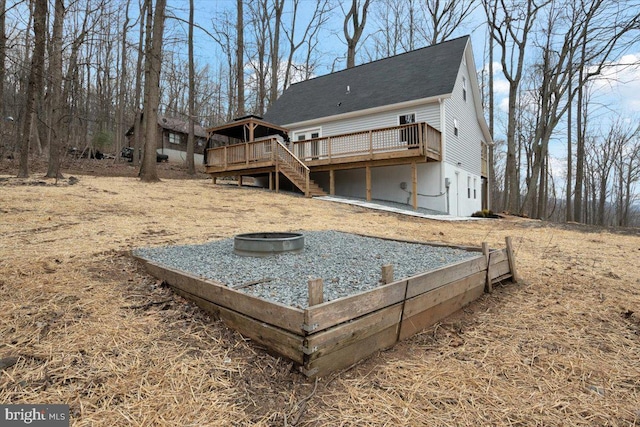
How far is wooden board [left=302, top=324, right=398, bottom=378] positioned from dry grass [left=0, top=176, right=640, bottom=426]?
64 millimetres

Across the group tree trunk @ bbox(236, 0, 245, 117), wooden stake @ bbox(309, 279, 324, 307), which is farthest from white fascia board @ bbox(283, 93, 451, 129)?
wooden stake @ bbox(309, 279, 324, 307)

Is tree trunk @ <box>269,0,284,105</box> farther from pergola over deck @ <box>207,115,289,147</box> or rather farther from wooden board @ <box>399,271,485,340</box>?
wooden board @ <box>399,271,485,340</box>

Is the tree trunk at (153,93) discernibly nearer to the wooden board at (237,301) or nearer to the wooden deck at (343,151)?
the wooden deck at (343,151)

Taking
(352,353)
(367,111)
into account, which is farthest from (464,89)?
(352,353)

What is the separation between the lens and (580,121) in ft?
67.8

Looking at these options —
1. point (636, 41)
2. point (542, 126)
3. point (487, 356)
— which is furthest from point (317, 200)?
point (542, 126)

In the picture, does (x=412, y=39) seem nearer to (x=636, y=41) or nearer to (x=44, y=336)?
(x=636, y=41)

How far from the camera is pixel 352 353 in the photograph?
221 cm

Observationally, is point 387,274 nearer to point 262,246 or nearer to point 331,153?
point 262,246

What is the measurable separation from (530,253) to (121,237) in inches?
265

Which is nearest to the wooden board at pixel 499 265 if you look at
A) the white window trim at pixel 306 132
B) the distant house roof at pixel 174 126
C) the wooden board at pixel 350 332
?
the wooden board at pixel 350 332

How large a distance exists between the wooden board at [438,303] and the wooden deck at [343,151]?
30.5 feet

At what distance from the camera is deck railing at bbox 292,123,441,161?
482 inches

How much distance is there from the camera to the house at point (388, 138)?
13.5m
